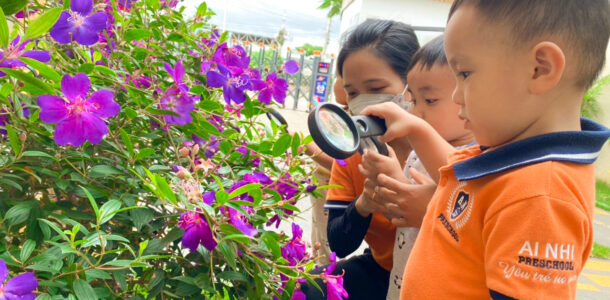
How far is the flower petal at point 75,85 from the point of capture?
27.9 inches

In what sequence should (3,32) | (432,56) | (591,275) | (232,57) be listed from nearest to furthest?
(3,32)
(232,57)
(432,56)
(591,275)

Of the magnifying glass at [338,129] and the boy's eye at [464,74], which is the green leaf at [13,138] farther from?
the boy's eye at [464,74]

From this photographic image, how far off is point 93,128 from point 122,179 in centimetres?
10

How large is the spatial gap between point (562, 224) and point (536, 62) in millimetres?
209

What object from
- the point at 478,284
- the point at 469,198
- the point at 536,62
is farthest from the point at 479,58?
the point at 478,284

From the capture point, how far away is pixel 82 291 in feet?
2.04

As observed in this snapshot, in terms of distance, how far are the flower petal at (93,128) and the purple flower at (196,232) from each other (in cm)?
16

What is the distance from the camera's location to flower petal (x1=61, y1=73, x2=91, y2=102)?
0.71m

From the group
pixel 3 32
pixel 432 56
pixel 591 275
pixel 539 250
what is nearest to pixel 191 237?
pixel 3 32

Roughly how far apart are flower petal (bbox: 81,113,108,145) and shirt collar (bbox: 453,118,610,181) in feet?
1.70

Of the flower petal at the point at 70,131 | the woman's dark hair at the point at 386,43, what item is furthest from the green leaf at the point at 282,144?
the woman's dark hair at the point at 386,43

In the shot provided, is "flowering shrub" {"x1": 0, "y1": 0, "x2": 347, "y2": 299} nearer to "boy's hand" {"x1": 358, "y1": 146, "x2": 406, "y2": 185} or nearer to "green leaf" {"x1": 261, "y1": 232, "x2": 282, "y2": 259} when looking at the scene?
"green leaf" {"x1": 261, "y1": 232, "x2": 282, "y2": 259}

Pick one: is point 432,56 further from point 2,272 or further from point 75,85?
point 2,272

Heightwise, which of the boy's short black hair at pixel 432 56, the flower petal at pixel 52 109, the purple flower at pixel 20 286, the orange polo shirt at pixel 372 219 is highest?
the boy's short black hair at pixel 432 56
